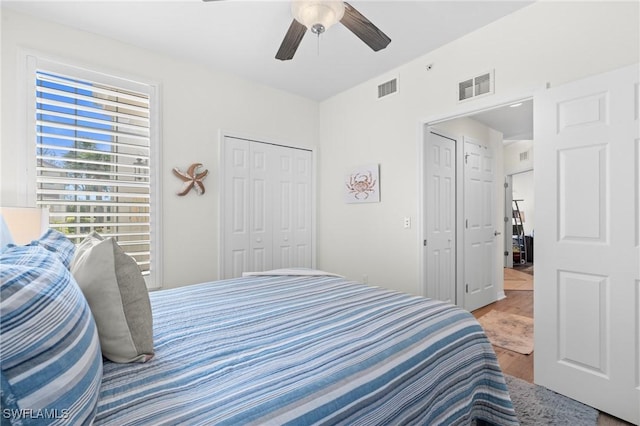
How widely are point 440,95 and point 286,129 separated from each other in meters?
1.88

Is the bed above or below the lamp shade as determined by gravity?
below

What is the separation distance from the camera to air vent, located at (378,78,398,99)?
3262mm

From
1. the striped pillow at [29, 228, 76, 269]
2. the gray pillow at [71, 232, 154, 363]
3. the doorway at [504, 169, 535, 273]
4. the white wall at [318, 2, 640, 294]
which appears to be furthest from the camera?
the doorway at [504, 169, 535, 273]

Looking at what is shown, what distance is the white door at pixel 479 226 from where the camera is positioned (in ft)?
12.7

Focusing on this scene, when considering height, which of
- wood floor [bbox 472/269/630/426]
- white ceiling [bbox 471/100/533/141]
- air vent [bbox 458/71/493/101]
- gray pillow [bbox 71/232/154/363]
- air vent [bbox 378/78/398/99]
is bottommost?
wood floor [bbox 472/269/630/426]

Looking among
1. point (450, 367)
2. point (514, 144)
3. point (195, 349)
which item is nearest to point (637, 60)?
point (450, 367)

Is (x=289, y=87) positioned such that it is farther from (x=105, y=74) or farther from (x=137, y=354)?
(x=137, y=354)

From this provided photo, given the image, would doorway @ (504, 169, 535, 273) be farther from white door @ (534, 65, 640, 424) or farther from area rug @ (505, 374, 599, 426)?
area rug @ (505, 374, 599, 426)

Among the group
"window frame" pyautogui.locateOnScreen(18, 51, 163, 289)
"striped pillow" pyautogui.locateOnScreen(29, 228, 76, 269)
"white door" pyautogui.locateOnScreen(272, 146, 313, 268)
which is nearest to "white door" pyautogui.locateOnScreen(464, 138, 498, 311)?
"white door" pyautogui.locateOnScreen(272, 146, 313, 268)

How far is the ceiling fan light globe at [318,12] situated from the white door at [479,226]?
8.99ft

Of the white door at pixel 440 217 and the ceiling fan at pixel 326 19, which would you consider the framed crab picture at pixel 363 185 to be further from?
the ceiling fan at pixel 326 19

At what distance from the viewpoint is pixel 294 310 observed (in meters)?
1.60

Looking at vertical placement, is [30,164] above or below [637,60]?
below

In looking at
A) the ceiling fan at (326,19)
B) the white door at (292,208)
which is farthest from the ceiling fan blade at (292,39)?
the white door at (292,208)
